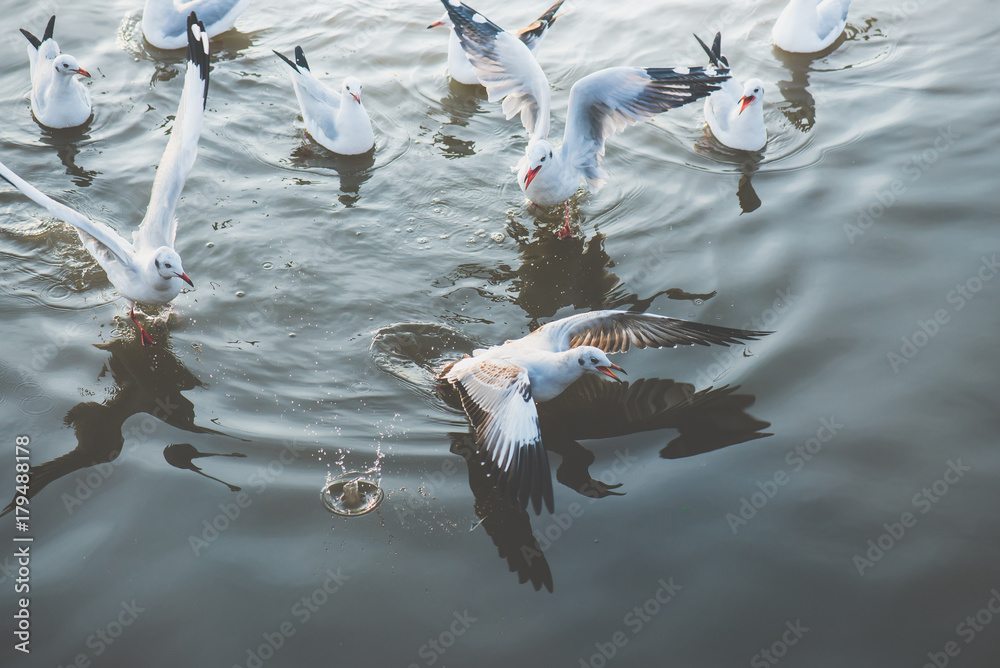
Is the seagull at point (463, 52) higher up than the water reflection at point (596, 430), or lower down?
higher up

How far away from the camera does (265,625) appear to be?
12.4 feet

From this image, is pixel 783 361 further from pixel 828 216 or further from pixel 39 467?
pixel 39 467

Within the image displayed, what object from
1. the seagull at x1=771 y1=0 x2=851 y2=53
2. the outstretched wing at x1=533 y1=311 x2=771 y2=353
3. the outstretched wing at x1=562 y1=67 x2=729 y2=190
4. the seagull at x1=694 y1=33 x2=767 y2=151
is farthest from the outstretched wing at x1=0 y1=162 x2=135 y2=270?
the seagull at x1=771 y1=0 x2=851 y2=53

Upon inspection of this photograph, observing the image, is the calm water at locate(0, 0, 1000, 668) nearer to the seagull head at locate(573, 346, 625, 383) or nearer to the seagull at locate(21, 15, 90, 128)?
the seagull at locate(21, 15, 90, 128)

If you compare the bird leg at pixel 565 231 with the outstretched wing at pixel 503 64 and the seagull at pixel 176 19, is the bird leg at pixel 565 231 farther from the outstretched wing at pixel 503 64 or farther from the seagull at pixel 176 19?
the seagull at pixel 176 19

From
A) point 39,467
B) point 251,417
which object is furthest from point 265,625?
point 39,467

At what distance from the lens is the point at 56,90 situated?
24.7 feet

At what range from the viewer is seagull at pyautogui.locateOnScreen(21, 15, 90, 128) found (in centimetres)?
750

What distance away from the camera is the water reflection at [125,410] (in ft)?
14.8

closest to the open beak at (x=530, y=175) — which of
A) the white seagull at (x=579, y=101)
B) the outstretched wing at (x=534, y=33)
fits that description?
the white seagull at (x=579, y=101)

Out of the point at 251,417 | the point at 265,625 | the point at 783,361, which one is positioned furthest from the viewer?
the point at 783,361

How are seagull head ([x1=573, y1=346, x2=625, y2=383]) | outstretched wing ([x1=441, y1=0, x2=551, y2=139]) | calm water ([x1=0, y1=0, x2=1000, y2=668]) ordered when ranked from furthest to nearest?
outstretched wing ([x1=441, y1=0, x2=551, y2=139]) → seagull head ([x1=573, y1=346, x2=625, y2=383]) → calm water ([x1=0, y1=0, x2=1000, y2=668])

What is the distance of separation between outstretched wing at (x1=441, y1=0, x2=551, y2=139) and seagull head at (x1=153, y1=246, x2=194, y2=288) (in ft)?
11.0

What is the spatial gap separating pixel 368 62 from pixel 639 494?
6785 mm
